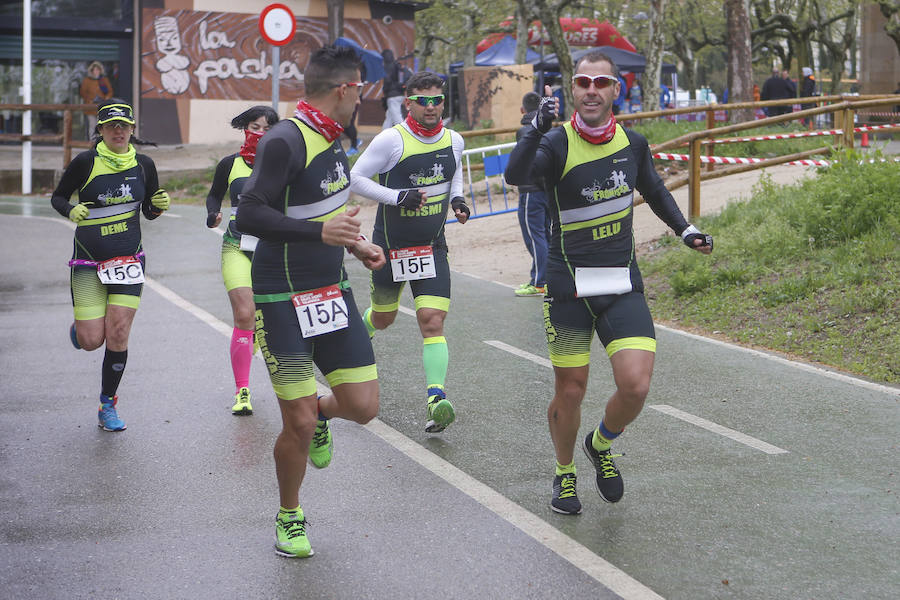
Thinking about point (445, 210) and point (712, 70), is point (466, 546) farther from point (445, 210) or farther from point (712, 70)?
point (712, 70)

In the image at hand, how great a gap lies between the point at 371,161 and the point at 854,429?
3384 millimetres

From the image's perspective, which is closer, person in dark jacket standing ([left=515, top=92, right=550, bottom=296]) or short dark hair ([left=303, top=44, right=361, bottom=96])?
short dark hair ([left=303, top=44, right=361, bottom=96])

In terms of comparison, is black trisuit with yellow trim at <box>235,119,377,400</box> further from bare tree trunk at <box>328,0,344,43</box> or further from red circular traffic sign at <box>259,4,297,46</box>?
bare tree trunk at <box>328,0,344,43</box>

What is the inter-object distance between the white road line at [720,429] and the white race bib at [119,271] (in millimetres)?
3425

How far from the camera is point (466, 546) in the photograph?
5.00 meters

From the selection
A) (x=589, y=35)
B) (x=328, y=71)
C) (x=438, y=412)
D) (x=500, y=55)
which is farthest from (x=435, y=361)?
(x=589, y=35)

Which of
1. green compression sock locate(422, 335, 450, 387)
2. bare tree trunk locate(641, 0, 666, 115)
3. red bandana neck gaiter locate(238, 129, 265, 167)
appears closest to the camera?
green compression sock locate(422, 335, 450, 387)

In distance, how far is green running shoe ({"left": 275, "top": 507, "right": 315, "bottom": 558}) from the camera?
15.9 feet

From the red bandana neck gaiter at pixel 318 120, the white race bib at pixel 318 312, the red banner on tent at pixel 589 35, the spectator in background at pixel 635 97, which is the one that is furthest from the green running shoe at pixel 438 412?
the spectator in background at pixel 635 97

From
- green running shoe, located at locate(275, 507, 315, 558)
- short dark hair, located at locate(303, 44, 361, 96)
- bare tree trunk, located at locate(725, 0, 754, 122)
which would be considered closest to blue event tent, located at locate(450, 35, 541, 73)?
bare tree trunk, located at locate(725, 0, 754, 122)

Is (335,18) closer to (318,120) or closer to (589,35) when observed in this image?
(589,35)

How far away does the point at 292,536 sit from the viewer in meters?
4.88

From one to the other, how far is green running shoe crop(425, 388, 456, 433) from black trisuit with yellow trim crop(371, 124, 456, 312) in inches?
23.3

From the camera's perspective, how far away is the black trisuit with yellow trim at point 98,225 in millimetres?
7164
